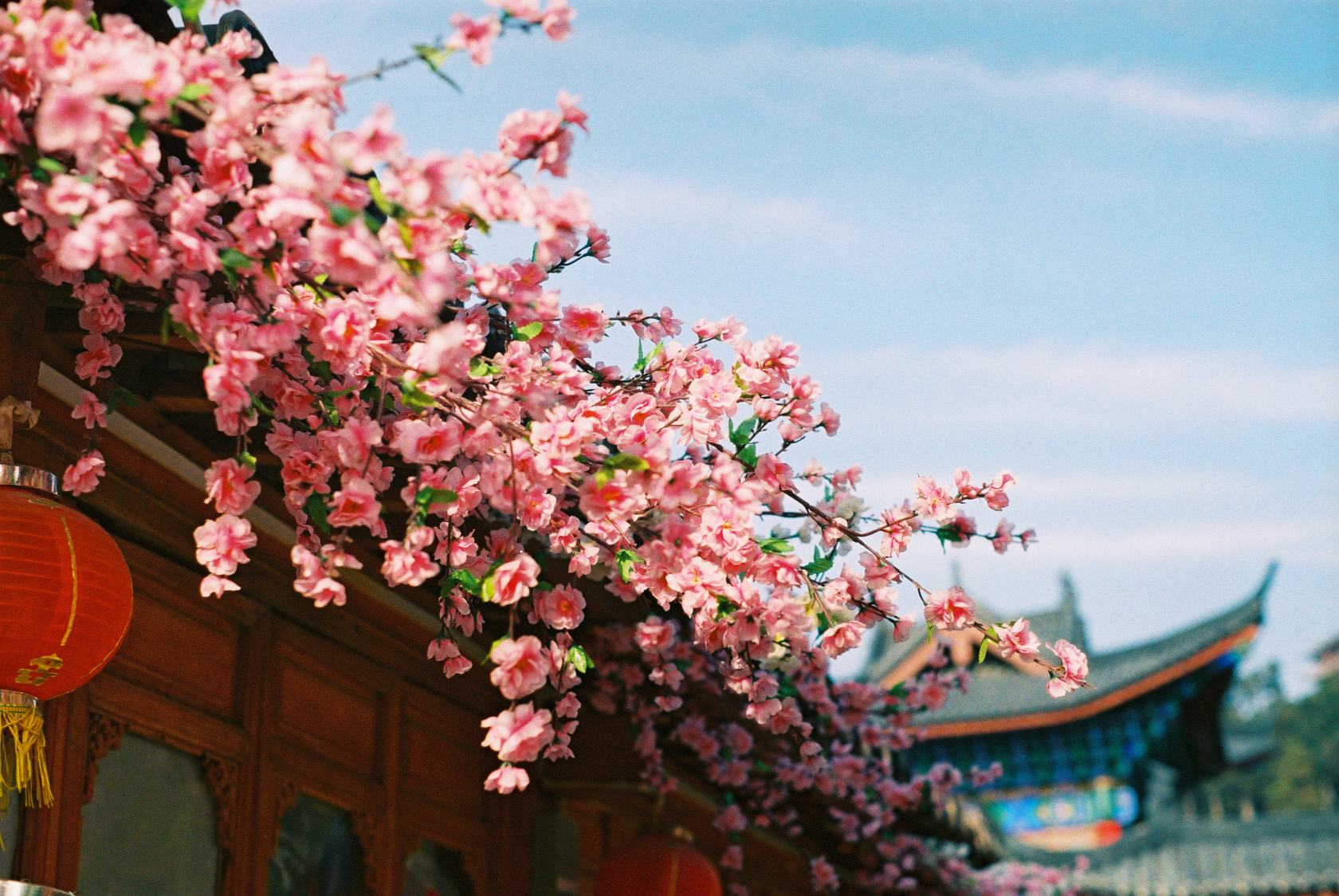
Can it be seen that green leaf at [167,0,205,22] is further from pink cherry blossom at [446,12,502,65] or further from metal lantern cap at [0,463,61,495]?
metal lantern cap at [0,463,61,495]

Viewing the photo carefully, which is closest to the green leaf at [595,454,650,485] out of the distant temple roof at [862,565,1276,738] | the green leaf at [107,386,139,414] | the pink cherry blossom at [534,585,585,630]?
the pink cherry blossom at [534,585,585,630]

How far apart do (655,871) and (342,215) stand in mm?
6200

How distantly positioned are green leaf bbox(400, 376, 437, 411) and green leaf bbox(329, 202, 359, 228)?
23.9 inches

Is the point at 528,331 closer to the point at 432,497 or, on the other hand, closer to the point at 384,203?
the point at 432,497

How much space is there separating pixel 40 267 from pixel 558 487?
1.59 metres

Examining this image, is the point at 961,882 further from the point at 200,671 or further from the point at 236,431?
the point at 236,431

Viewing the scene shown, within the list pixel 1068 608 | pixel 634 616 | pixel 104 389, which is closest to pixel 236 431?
pixel 104 389

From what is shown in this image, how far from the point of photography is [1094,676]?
32.0 m

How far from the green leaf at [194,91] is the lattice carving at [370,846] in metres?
4.79

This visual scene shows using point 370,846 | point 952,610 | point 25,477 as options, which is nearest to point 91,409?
point 25,477

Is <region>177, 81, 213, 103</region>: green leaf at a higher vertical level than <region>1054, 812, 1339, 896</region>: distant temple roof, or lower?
lower

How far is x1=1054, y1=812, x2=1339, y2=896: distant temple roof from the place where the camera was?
27.4 metres

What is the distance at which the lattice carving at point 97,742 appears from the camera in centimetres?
532

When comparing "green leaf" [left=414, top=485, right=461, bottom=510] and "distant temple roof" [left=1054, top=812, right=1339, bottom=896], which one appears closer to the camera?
"green leaf" [left=414, top=485, right=461, bottom=510]
